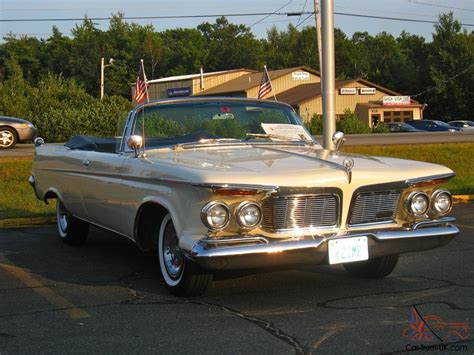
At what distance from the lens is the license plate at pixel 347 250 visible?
491 cm

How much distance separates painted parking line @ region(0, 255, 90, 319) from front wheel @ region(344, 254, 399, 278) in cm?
254

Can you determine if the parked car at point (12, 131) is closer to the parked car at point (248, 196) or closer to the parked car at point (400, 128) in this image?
the parked car at point (248, 196)

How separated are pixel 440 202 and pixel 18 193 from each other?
365 inches

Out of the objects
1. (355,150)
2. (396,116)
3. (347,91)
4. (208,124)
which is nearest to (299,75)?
(347,91)

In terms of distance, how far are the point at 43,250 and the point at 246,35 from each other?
4004 inches

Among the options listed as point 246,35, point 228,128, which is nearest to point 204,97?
point 228,128

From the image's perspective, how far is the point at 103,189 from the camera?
6566 millimetres

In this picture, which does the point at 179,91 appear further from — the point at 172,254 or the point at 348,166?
the point at 348,166

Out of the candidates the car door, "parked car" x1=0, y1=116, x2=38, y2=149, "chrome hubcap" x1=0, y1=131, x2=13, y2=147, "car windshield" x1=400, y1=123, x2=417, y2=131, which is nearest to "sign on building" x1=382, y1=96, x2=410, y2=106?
"car windshield" x1=400, y1=123, x2=417, y2=131

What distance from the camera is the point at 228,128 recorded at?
6.54 metres

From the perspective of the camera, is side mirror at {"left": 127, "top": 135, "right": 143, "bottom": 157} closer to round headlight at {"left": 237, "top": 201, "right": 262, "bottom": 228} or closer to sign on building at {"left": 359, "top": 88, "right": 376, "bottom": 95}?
round headlight at {"left": 237, "top": 201, "right": 262, "bottom": 228}

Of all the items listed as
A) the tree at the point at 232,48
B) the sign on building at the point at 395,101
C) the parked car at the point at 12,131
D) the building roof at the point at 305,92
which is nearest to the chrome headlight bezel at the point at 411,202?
the parked car at the point at 12,131

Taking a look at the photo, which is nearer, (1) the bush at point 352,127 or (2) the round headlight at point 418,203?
(2) the round headlight at point 418,203

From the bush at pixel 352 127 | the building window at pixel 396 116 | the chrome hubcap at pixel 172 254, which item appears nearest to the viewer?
the chrome hubcap at pixel 172 254
